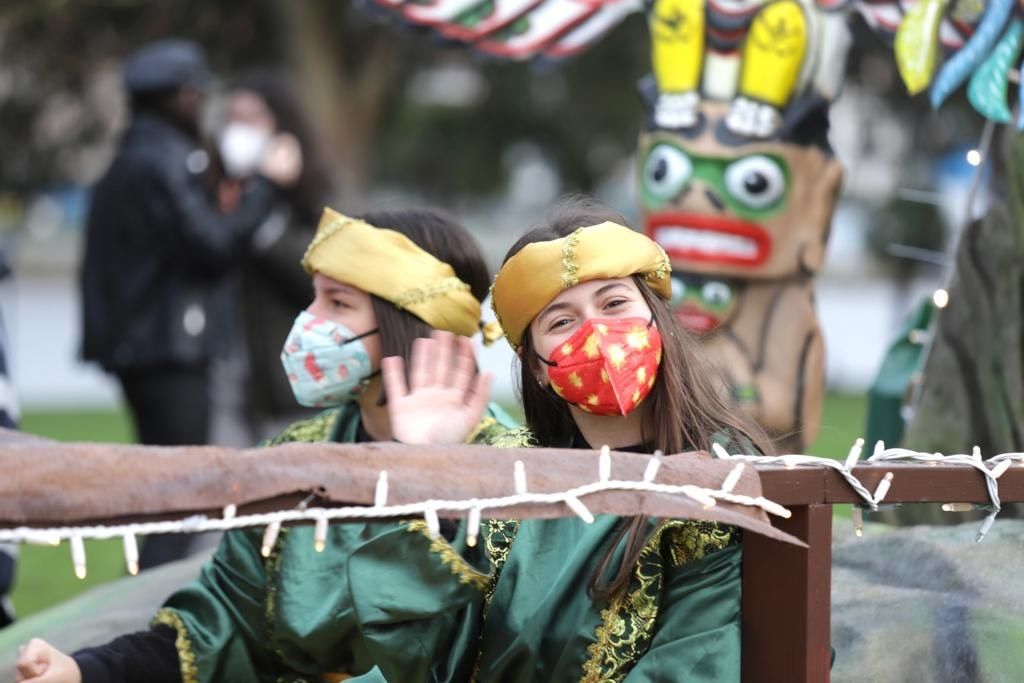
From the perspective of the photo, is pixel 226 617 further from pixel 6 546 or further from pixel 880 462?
pixel 880 462

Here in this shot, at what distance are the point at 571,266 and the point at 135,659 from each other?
3.60ft

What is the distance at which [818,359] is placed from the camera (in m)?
4.43

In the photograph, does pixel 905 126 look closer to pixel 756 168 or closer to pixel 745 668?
pixel 756 168

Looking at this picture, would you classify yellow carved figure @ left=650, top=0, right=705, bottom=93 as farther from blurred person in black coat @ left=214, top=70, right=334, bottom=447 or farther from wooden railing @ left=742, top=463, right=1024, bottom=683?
wooden railing @ left=742, top=463, right=1024, bottom=683

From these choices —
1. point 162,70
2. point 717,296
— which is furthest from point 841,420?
point 717,296

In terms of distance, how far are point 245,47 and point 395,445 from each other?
1420 centimetres

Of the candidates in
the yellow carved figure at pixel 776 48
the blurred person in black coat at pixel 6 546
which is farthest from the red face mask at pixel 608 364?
the yellow carved figure at pixel 776 48

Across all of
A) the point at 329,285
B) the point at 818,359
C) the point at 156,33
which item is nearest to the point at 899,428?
the point at 818,359

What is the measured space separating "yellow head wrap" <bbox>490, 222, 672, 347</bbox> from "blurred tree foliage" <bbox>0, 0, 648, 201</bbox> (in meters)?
11.8

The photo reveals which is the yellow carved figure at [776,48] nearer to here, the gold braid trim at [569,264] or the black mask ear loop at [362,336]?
the black mask ear loop at [362,336]

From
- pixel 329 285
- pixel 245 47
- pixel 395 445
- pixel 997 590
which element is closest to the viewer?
pixel 395 445

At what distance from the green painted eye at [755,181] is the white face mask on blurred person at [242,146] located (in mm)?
2440

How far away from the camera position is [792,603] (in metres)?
2.25

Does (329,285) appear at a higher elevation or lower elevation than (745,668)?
higher
